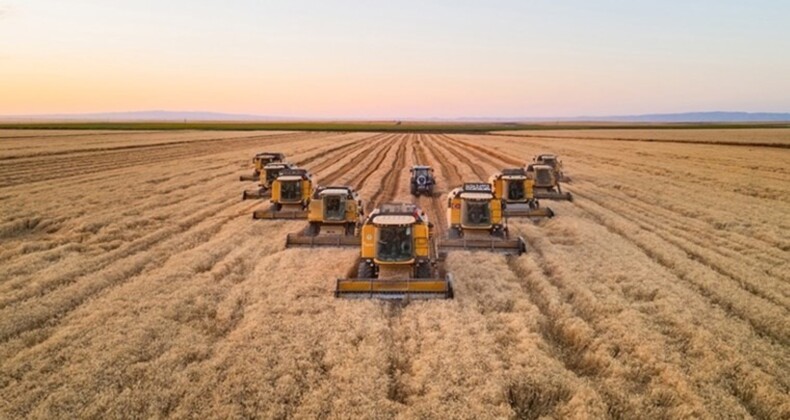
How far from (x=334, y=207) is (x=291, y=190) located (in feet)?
15.7

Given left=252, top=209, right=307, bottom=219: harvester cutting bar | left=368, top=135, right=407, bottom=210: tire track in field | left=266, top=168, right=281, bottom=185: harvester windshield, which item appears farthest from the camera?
left=266, top=168, right=281, bottom=185: harvester windshield

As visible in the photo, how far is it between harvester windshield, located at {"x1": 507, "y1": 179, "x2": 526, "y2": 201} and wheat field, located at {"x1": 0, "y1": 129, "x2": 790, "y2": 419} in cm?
176

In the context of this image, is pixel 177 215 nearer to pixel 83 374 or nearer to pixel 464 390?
pixel 83 374

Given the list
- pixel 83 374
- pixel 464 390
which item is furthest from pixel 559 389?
pixel 83 374

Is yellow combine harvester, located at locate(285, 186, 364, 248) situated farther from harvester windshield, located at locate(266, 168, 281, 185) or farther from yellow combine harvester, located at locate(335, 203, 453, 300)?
harvester windshield, located at locate(266, 168, 281, 185)

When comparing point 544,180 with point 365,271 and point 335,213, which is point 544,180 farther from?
point 365,271

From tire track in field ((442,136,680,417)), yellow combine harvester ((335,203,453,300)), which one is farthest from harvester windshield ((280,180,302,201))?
tire track in field ((442,136,680,417))

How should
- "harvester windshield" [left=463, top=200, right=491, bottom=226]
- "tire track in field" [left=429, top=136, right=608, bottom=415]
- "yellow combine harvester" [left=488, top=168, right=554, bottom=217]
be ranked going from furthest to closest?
"yellow combine harvester" [left=488, top=168, right=554, bottom=217], "harvester windshield" [left=463, top=200, right=491, bottom=226], "tire track in field" [left=429, top=136, right=608, bottom=415]

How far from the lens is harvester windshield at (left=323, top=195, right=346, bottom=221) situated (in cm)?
1748

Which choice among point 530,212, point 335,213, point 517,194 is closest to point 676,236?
point 530,212

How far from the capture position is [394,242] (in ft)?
42.4

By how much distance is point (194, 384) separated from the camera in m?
8.62

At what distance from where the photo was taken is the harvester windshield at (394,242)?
1286cm

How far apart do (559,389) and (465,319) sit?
2950 mm
